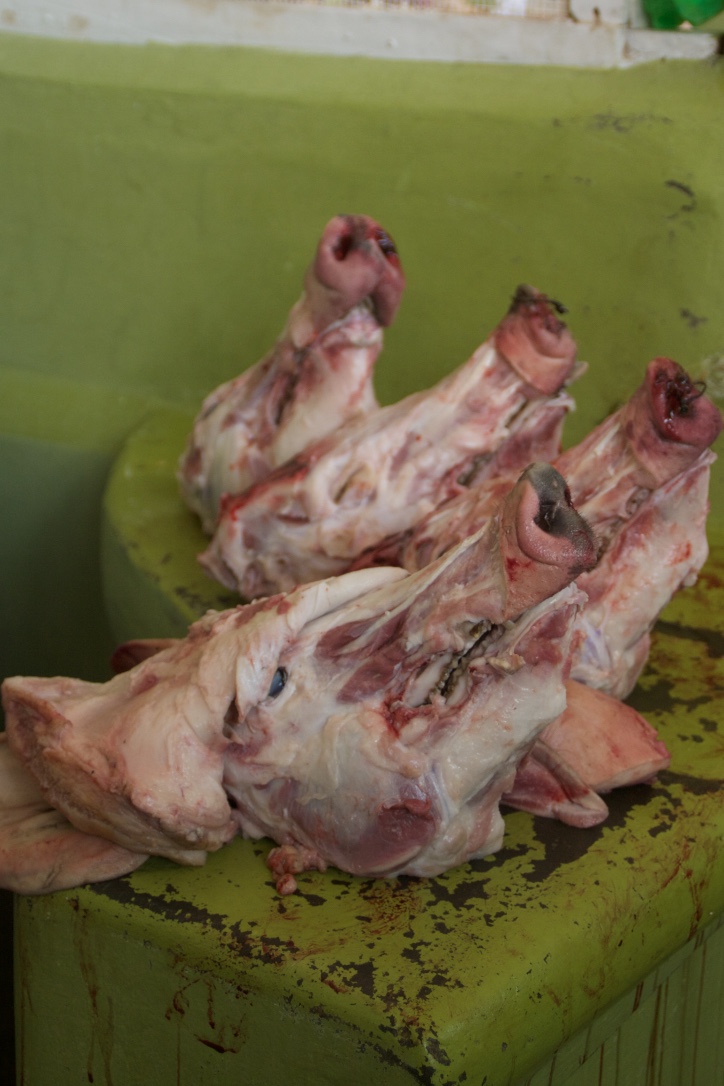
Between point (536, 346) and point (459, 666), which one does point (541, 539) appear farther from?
point (536, 346)

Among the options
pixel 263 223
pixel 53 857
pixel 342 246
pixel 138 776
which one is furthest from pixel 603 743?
pixel 263 223

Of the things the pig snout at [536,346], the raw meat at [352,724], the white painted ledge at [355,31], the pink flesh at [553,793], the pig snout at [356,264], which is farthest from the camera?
the white painted ledge at [355,31]

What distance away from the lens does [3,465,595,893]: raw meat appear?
152 cm

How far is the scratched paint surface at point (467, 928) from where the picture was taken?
137 cm

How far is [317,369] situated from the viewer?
2.56 m

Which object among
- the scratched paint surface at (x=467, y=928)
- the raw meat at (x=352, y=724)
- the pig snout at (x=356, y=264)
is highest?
the pig snout at (x=356, y=264)

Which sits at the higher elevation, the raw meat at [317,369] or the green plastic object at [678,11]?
the green plastic object at [678,11]

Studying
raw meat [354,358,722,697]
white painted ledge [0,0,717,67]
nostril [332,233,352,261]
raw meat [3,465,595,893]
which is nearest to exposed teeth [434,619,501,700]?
raw meat [3,465,595,893]

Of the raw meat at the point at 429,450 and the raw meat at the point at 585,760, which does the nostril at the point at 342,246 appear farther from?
the raw meat at the point at 585,760

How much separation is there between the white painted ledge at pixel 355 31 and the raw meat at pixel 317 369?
0.78 m

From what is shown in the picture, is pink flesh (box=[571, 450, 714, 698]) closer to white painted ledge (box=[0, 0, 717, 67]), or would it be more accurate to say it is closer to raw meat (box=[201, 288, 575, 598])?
raw meat (box=[201, 288, 575, 598])

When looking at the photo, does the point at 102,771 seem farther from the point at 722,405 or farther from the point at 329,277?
the point at 722,405

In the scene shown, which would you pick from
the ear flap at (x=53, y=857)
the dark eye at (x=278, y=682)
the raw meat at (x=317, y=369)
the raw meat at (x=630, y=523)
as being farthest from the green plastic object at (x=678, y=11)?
the ear flap at (x=53, y=857)

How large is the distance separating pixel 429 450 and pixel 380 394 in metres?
0.91
